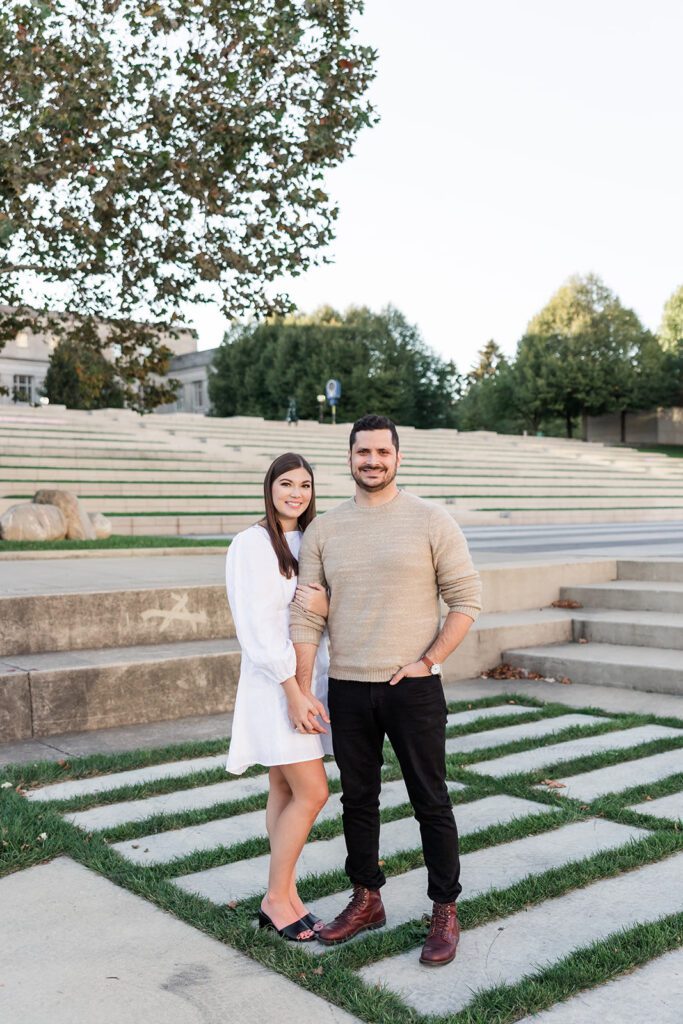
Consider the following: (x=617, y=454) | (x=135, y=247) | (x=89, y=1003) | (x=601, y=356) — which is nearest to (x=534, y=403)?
(x=601, y=356)

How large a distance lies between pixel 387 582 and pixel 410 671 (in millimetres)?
301

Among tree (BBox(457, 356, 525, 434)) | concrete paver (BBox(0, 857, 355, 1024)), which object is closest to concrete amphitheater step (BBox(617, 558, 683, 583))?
concrete paver (BBox(0, 857, 355, 1024))

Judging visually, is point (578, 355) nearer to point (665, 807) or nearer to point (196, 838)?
point (665, 807)

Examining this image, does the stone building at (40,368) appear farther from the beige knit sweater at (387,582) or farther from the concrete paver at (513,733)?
the beige knit sweater at (387,582)

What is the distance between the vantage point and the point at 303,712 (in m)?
3.35

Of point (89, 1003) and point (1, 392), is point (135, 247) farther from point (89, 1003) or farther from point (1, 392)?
point (89, 1003)

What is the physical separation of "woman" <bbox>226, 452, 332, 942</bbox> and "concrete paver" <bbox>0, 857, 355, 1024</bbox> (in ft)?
1.02

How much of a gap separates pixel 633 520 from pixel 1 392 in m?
17.7

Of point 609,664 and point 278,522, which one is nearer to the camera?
point 278,522

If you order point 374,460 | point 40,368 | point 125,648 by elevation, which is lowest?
point 125,648

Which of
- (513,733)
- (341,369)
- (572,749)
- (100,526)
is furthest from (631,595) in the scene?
(341,369)

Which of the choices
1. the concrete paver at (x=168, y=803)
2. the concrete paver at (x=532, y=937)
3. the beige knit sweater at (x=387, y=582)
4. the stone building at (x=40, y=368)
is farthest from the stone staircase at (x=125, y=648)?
the stone building at (x=40, y=368)

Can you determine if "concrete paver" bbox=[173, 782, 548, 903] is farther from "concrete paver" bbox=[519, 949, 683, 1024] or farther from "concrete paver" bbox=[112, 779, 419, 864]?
"concrete paver" bbox=[519, 949, 683, 1024]

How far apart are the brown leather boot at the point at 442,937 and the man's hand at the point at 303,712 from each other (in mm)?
715
